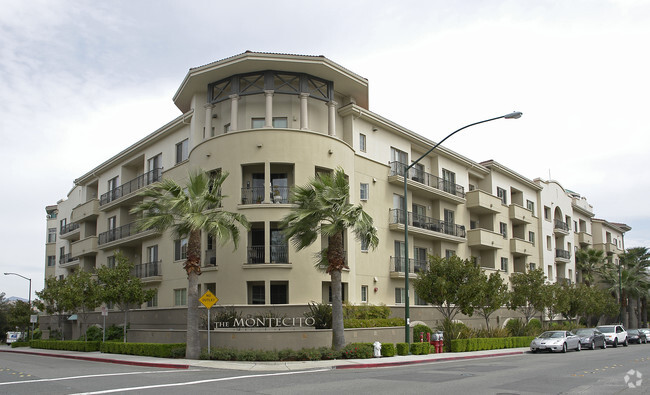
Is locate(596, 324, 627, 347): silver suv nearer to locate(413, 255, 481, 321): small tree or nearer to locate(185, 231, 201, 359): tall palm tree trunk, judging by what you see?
locate(413, 255, 481, 321): small tree

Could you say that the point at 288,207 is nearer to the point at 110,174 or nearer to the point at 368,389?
the point at 368,389

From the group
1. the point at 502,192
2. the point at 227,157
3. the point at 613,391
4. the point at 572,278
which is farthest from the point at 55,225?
the point at 613,391

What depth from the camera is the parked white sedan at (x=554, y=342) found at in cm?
3142

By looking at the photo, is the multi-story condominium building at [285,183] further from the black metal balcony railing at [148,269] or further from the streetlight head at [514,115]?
the streetlight head at [514,115]

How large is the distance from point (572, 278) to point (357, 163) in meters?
38.0

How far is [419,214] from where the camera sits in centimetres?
4059

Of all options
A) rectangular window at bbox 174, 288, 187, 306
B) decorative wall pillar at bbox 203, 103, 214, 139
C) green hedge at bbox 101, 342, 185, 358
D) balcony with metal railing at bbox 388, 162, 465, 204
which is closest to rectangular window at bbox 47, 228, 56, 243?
rectangular window at bbox 174, 288, 187, 306

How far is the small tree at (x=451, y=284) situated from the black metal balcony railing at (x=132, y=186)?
1975 cm

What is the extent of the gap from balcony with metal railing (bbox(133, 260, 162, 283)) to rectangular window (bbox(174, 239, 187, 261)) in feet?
6.67

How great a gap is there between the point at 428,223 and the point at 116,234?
23.5 meters

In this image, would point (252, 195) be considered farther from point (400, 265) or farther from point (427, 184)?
point (427, 184)

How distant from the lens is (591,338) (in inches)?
1410

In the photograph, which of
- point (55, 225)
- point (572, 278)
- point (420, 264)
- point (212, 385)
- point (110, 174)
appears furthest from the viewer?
point (55, 225)

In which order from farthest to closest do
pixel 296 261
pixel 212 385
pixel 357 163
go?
pixel 357 163, pixel 296 261, pixel 212 385
